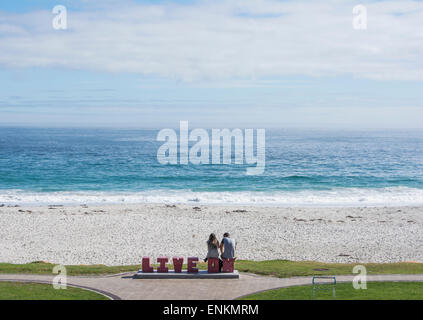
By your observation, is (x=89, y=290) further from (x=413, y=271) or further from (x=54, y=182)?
(x=54, y=182)

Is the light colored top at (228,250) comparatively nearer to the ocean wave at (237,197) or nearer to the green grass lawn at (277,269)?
the green grass lawn at (277,269)

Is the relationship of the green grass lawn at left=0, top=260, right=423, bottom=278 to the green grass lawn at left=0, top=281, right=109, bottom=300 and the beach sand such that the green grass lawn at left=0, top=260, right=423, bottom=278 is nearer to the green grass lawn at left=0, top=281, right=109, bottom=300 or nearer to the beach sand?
the green grass lawn at left=0, top=281, right=109, bottom=300

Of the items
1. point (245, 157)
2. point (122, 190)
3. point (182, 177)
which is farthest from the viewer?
point (245, 157)

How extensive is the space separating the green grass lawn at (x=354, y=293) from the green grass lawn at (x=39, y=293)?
5181 mm

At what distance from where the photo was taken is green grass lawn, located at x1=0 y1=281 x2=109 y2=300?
14.1m

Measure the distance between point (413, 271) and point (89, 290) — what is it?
12.7 m

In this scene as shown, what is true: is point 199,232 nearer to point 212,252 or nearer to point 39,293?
point 212,252

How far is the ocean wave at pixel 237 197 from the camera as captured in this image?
45781 millimetres

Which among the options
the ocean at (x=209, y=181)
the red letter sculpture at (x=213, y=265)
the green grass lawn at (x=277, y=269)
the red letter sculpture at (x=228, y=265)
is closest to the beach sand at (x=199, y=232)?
the green grass lawn at (x=277, y=269)

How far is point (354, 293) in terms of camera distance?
14461 mm

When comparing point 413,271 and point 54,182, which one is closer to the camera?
point 413,271

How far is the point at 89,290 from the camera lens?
49.9 feet

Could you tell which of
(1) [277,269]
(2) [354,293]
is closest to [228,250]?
(1) [277,269]
